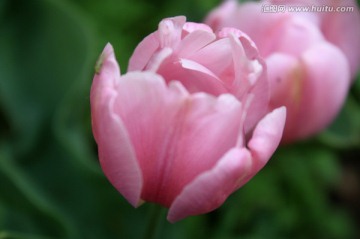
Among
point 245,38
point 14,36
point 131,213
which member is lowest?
point 131,213

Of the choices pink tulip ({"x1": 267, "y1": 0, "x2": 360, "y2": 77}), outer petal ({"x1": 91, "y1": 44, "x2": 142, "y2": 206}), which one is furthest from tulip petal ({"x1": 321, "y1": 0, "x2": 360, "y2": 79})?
outer petal ({"x1": 91, "y1": 44, "x2": 142, "y2": 206})

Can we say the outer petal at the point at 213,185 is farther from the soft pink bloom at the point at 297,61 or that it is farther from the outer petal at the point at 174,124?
the soft pink bloom at the point at 297,61

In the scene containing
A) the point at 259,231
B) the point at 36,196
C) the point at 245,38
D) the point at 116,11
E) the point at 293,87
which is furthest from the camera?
the point at 116,11

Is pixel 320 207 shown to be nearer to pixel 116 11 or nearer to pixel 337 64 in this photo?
pixel 116 11

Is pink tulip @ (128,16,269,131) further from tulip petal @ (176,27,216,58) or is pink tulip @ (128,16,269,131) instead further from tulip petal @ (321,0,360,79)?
tulip petal @ (321,0,360,79)

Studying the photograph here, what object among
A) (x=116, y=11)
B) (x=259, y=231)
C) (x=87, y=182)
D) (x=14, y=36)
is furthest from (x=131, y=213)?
(x=116, y=11)

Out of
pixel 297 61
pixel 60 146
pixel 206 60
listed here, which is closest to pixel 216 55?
pixel 206 60

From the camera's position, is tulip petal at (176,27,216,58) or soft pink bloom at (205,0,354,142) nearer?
tulip petal at (176,27,216,58)
